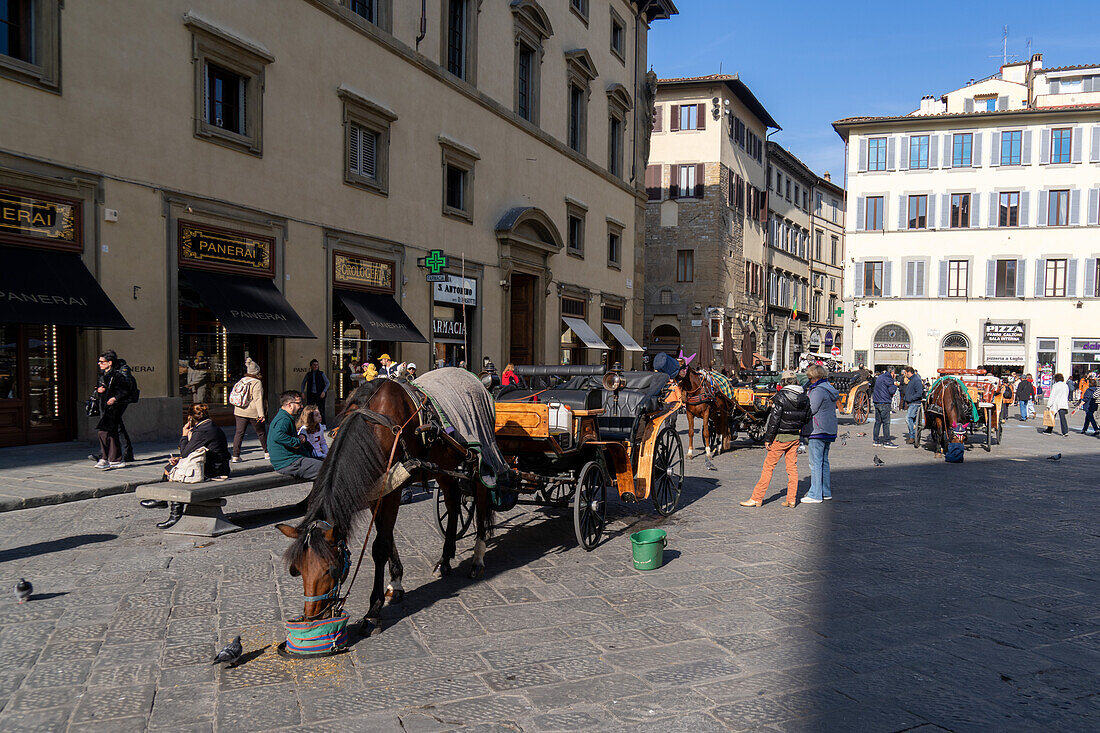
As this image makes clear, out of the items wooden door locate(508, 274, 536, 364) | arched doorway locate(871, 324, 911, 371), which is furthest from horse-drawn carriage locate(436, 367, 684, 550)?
arched doorway locate(871, 324, 911, 371)

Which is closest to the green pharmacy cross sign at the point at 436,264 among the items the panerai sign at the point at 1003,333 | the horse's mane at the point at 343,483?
the horse's mane at the point at 343,483

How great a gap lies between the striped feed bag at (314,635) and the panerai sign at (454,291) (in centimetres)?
1590

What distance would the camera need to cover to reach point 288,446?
761 cm

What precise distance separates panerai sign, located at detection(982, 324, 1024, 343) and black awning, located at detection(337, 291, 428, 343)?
33.6 meters

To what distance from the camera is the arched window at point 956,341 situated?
133ft

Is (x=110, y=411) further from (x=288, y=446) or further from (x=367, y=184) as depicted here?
(x=367, y=184)

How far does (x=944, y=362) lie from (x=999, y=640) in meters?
40.7

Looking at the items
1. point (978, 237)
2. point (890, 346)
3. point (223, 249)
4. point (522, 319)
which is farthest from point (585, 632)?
point (978, 237)

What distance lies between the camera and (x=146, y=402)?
12844mm

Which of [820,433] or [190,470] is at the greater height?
[820,433]

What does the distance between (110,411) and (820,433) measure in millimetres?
9518

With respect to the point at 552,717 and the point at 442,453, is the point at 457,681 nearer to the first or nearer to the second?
the point at 552,717

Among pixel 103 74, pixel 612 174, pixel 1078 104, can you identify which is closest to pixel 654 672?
pixel 103 74

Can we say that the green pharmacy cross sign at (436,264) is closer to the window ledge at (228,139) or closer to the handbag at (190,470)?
the window ledge at (228,139)
